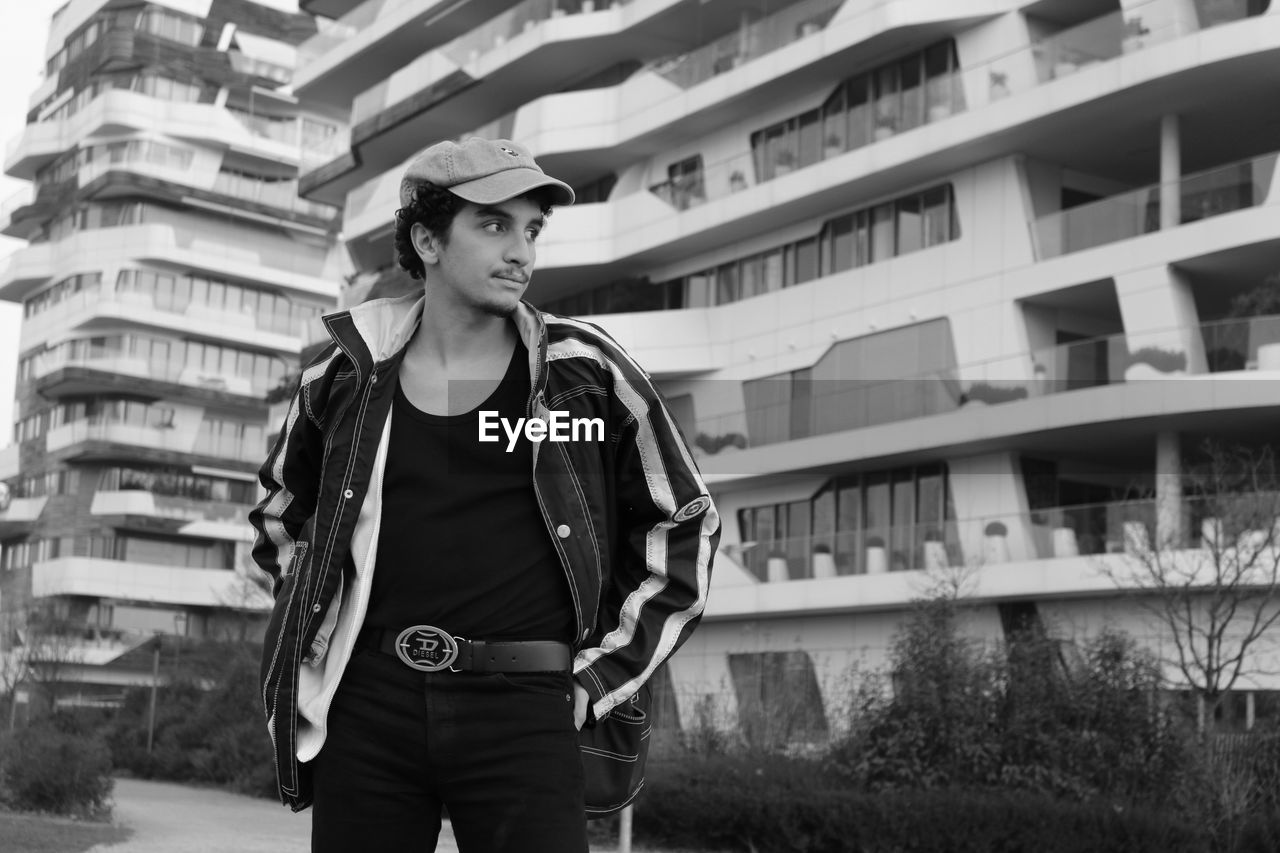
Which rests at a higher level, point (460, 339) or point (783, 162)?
point (783, 162)

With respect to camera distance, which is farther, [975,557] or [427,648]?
[975,557]

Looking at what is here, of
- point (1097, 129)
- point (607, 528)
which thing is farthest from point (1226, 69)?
point (607, 528)

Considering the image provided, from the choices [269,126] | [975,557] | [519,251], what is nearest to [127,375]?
[269,126]

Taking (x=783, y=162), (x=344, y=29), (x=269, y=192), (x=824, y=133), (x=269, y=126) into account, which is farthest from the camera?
(x=269, y=126)

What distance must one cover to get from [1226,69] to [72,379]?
56.2m

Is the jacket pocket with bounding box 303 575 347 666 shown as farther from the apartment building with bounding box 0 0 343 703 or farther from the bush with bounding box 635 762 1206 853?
the apartment building with bounding box 0 0 343 703

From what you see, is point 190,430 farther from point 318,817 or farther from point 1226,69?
point 318,817

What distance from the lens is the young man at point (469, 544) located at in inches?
154

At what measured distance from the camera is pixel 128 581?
240 ft

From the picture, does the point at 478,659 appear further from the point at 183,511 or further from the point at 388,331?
the point at 183,511

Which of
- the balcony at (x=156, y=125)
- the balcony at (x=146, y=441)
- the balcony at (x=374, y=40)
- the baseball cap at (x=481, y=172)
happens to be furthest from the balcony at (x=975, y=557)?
the balcony at (x=156, y=125)

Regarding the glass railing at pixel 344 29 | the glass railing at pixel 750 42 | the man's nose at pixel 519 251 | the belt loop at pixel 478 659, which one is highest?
the glass railing at pixel 344 29

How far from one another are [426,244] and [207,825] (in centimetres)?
1884

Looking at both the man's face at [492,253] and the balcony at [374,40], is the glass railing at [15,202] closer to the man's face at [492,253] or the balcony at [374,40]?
the balcony at [374,40]
